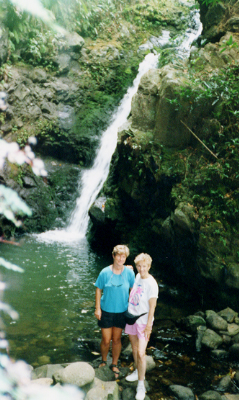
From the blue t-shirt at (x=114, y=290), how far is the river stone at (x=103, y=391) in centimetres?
86

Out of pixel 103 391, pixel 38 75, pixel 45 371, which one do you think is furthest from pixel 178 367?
pixel 38 75

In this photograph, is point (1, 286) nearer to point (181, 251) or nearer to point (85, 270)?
point (181, 251)

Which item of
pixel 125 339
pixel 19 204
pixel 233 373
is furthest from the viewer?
pixel 125 339

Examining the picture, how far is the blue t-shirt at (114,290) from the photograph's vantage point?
392cm

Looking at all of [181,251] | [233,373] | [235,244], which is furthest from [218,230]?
[233,373]

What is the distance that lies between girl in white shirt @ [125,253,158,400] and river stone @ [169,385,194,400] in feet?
1.68

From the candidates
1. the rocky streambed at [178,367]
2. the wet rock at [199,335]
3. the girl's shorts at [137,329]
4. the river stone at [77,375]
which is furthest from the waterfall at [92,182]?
the river stone at [77,375]

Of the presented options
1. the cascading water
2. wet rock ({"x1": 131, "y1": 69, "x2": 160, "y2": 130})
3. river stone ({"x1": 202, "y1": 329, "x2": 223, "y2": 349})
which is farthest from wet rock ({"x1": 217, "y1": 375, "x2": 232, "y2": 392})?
the cascading water

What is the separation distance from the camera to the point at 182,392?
3.74 m

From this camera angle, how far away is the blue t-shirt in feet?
12.9

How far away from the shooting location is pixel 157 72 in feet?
29.5

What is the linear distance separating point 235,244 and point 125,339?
9.81ft

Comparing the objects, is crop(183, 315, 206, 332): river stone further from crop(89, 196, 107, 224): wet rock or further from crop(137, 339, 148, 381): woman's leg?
crop(89, 196, 107, 224): wet rock

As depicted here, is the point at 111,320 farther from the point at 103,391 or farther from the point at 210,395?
the point at 210,395
